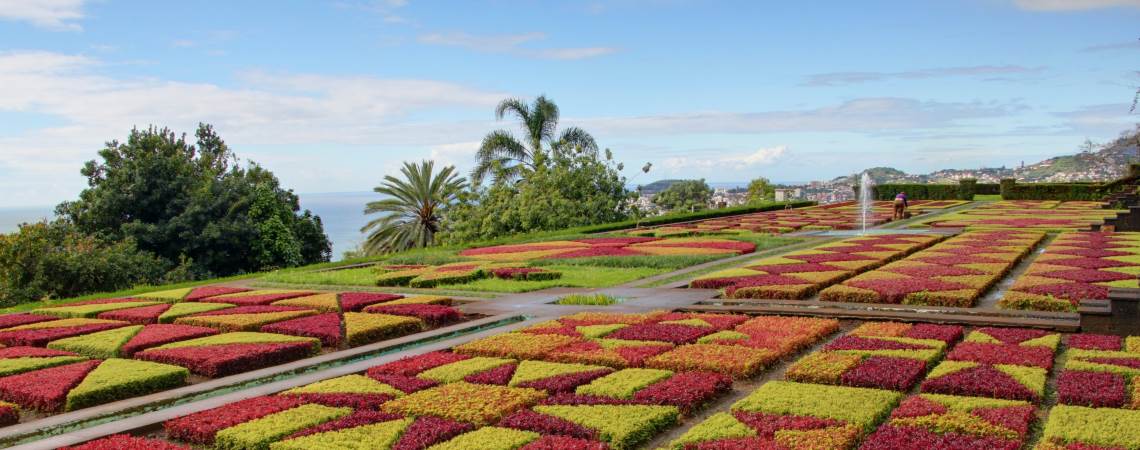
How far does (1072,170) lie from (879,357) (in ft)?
251

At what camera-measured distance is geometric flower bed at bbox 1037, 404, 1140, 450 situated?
6.09 m

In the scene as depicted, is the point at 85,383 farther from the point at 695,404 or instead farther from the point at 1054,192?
the point at 1054,192

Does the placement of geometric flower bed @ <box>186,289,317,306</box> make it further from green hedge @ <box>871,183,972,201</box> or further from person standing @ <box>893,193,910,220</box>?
green hedge @ <box>871,183,972,201</box>

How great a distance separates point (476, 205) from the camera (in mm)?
36219

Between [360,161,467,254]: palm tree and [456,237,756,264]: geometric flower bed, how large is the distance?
544 inches

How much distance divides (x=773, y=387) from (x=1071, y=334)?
179 inches

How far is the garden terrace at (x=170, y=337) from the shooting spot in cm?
860

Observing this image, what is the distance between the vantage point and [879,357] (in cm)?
884

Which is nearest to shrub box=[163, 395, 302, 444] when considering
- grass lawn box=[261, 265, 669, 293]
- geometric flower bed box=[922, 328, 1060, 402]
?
geometric flower bed box=[922, 328, 1060, 402]

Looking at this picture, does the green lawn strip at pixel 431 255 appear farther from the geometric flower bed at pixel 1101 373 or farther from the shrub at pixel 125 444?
the geometric flower bed at pixel 1101 373

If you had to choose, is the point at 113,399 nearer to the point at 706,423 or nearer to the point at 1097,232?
the point at 706,423

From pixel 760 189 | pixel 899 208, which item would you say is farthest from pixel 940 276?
pixel 760 189

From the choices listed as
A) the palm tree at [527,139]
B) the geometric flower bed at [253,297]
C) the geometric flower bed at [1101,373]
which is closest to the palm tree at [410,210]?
the palm tree at [527,139]

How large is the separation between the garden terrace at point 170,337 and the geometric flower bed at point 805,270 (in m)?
4.80
